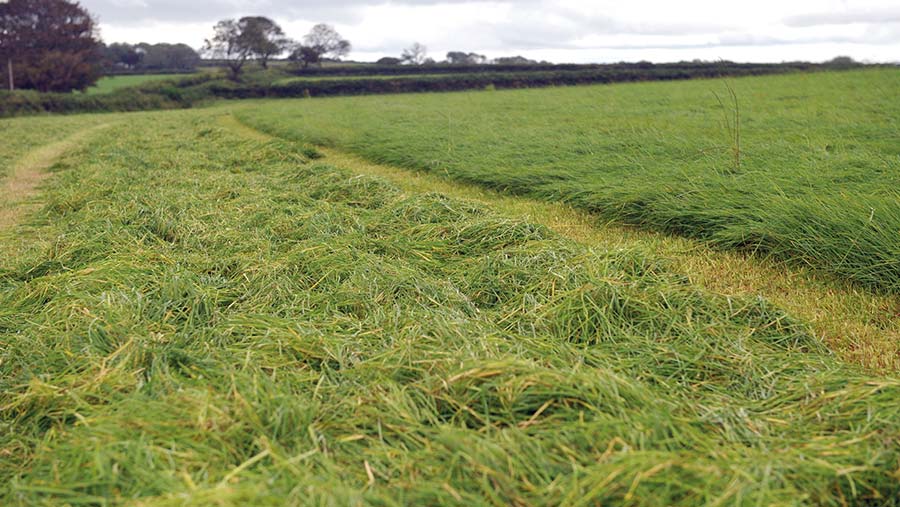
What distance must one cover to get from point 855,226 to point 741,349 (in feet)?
5.88

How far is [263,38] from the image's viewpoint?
50.2 metres

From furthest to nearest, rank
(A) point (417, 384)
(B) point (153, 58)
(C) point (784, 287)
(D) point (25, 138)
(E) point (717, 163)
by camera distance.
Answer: (B) point (153, 58), (D) point (25, 138), (E) point (717, 163), (C) point (784, 287), (A) point (417, 384)

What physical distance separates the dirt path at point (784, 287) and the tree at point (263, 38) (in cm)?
4965

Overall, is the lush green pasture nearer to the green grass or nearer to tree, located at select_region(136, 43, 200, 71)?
the green grass

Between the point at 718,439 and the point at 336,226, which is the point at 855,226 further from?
the point at 336,226

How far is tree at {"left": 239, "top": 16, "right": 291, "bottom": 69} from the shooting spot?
1959 inches

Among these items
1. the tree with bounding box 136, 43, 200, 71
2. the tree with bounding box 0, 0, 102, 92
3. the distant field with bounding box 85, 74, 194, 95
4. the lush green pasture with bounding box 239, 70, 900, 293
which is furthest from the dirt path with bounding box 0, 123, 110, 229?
the tree with bounding box 136, 43, 200, 71

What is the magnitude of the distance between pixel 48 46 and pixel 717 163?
4365 cm

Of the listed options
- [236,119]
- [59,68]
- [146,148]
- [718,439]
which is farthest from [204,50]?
[718,439]

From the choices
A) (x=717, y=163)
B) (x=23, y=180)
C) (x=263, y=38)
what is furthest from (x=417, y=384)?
(x=263, y=38)

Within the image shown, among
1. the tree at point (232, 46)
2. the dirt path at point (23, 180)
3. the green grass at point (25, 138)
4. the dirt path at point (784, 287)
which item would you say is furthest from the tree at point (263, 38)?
the dirt path at point (784, 287)

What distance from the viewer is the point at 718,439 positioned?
1918 mm

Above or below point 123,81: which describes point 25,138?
below

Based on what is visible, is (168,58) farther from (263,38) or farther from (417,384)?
(417,384)
